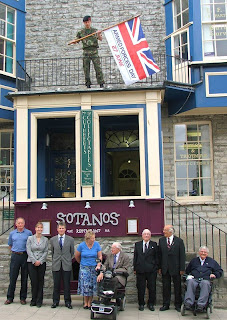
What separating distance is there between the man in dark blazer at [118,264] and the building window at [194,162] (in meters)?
3.83

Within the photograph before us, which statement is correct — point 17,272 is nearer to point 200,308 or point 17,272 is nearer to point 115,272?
point 115,272

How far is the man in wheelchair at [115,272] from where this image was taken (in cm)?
607


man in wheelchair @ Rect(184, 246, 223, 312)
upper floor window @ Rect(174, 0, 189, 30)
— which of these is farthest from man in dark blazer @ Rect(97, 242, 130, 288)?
upper floor window @ Rect(174, 0, 189, 30)

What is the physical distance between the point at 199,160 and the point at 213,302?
165 inches

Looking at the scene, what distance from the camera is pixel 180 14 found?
9914 mm

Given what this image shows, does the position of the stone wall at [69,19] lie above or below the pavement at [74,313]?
above

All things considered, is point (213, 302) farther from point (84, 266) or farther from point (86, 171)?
point (86, 171)

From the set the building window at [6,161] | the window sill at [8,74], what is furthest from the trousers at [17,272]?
the window sill at [8,74]

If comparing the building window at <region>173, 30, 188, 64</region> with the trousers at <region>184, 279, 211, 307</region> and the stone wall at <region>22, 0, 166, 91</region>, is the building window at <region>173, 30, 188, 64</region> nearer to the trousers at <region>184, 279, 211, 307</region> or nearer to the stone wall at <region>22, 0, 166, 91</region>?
the stone wall at <region>22, 0, 166, 91</region>

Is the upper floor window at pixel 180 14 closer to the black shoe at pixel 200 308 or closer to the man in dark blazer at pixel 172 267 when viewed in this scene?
the man in dark blazer at pixel 172 267

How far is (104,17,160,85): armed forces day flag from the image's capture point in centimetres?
795

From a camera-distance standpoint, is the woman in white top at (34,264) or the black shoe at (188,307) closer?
the black shoe at (188,307)

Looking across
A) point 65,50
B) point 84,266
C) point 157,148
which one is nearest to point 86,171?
point 157,148

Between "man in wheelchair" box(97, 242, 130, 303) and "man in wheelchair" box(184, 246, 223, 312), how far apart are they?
1.12m
